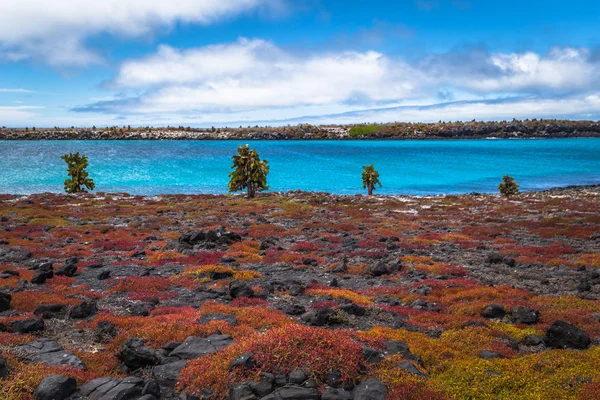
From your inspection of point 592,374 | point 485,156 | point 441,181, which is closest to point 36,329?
point 592,374

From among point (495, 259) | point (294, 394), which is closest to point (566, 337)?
point (294, 394)

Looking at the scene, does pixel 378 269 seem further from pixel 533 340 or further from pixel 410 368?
pixel 410 368

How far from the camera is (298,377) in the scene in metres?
9.73

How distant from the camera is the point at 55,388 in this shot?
31.2ft

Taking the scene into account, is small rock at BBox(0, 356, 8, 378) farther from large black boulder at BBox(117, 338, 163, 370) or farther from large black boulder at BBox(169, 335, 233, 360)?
large black boulder at BBox(169, 335, 233, 360)

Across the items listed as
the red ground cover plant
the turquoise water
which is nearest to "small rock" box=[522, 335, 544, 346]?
the red ground cover plant

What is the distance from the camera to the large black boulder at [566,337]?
13.1 meters

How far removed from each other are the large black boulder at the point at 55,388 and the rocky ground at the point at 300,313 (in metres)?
0.03

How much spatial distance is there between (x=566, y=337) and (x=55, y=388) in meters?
15.2

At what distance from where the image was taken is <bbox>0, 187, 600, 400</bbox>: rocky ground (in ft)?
33.2

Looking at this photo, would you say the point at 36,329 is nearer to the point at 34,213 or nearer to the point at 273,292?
the point at 273,292

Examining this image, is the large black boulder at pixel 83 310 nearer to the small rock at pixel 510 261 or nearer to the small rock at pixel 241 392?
the small rock at pixel 241 392

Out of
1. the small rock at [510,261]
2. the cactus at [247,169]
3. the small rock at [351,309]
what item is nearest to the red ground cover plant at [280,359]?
the small rock at [351,309]

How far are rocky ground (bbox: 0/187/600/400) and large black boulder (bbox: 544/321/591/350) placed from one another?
40 millimetres
